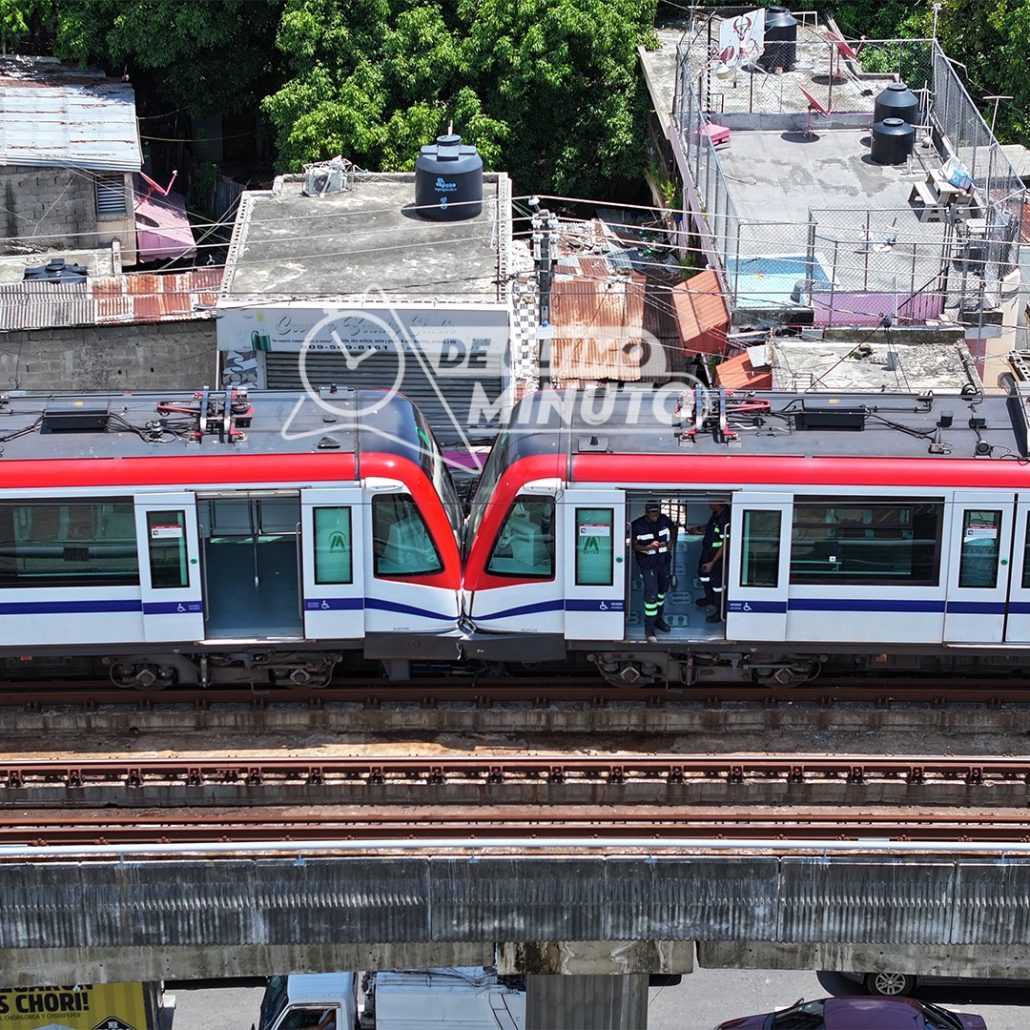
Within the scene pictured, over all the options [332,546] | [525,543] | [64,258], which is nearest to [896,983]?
[525,543]

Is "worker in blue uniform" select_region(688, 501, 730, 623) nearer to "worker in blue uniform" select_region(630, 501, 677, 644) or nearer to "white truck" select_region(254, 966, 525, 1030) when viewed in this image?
"worker in blue uniform" select_region(630, 501, 677, 644)

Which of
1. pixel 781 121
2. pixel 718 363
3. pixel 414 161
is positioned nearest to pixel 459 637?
pixel 718 363

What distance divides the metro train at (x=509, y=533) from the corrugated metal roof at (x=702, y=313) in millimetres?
7372

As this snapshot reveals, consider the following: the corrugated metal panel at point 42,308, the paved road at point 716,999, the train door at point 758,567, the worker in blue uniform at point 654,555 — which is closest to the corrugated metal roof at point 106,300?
the corrugated metal panel at point 42,308

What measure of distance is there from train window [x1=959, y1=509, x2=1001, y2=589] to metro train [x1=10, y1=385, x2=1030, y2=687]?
24 mm

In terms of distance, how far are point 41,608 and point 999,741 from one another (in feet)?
35.1

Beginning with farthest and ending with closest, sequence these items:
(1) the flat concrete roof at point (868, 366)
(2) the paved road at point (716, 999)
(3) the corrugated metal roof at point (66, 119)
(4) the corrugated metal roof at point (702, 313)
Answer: (3) the corrugated metal roof at point (66, 119)
(4) the corrugated metal roof at point (702, 313)
(1) the flat concrete roof at point (868, 366)
(2) the paved road at point (716, 999)

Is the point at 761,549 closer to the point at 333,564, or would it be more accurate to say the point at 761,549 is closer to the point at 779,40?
the point at 333,564

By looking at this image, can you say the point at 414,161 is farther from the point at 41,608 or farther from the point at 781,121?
the point at 41,608

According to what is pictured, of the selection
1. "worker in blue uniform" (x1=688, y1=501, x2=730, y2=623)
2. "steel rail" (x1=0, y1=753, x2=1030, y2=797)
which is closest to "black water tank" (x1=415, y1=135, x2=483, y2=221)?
"worker in blue uniform" (x1=688, y1=501, x2=730, y2=623)

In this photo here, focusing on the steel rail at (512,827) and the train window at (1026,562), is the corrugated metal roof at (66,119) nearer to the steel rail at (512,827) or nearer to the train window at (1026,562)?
the steel rail at (512,827)

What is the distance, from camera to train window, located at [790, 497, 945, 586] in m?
18.8

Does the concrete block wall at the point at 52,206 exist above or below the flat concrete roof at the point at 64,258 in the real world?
above

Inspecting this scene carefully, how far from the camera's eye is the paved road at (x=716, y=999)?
22406 mm
